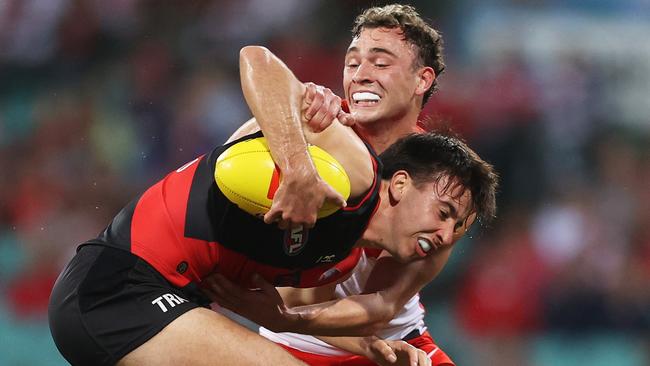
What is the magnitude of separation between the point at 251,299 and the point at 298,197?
0.66m

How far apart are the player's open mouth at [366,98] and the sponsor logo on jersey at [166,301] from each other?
1.62 metres

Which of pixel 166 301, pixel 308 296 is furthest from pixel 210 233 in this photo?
pixel 308 296

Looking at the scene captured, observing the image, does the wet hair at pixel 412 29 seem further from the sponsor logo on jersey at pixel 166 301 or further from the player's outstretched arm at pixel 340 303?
the sponsor logo on jersey at pixel 166 301

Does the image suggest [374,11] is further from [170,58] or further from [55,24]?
[55,24]

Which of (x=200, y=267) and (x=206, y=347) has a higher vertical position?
(x=200, y=267)

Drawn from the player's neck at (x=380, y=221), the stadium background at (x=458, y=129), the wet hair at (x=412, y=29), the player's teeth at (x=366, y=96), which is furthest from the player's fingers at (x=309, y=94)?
the stadium background at (x=458, y=129)

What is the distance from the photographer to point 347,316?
3.46 m

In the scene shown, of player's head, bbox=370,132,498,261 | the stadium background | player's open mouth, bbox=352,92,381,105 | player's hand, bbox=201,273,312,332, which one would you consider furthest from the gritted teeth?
the stadium background

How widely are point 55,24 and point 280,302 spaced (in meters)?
4.20

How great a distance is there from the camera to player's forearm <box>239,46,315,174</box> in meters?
2.55

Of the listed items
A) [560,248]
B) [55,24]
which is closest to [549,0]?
[560,248]

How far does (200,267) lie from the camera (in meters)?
2.86

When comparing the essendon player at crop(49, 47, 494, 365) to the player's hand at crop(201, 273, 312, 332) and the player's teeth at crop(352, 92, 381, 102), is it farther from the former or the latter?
the player's teeth at crop(352, 92, 381, 102)

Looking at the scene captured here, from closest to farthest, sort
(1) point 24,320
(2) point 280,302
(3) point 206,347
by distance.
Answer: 1. (3) point 206,347
2. (2) point 280,302
3. (1) point 24,320
